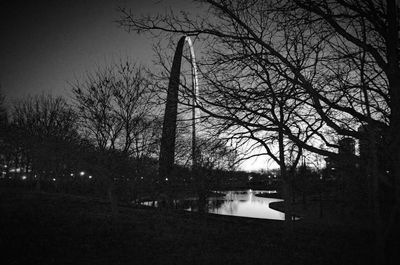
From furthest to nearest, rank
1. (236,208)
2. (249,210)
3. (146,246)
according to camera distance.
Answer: (236,208), (249,210), (146,246)

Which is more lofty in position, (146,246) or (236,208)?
(146,246)

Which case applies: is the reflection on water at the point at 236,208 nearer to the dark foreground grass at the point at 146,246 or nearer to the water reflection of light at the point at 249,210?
the water reflection of light at the point at 249,210

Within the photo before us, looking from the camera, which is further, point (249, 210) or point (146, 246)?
point (249, 210)

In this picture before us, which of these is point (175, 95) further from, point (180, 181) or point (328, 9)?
point (180, 181)

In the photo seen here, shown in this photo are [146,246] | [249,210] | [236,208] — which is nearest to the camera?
[146,246]

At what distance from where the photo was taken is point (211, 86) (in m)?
5.79

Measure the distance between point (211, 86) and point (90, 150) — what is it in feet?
29.2

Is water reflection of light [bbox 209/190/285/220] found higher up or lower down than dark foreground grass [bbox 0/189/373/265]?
lower down

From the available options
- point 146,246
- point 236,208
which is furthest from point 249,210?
point 146,246

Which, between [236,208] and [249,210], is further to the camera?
[236,208]

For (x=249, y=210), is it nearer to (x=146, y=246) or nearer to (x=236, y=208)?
(x=236, y=208)

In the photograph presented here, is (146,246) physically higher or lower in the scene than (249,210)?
higher

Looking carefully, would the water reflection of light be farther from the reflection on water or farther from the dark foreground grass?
the dark foreground grass

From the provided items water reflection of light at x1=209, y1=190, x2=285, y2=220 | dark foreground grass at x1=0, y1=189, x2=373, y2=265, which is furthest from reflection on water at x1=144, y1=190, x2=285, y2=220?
dark foreground grass at x1=0, y1=189, x2=373, y2=265
